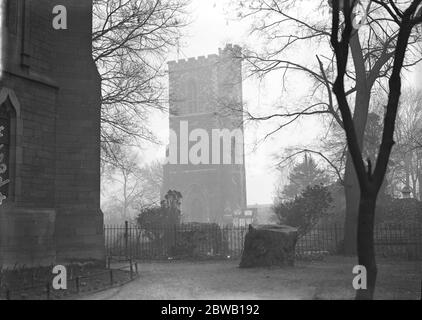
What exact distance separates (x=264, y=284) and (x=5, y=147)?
7.64 metres

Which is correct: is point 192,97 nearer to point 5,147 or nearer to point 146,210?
point 146,210

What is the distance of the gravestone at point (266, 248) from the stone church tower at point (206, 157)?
138 feet

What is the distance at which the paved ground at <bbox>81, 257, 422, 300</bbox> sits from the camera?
28.6 feet

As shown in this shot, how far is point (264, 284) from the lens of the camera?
1026cm

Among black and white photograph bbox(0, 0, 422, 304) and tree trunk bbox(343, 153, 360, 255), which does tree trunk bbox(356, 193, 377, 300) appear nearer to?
black and white photograph bbox(0, 0, 422, 304)

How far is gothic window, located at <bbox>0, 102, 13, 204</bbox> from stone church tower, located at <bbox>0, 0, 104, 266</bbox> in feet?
0.08

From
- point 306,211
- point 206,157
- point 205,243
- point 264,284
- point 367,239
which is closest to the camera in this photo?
point 367,239

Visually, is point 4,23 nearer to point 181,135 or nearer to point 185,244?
point 185,244

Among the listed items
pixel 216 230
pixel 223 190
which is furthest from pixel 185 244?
pixel 223 190

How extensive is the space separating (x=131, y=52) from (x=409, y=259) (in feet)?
46.5

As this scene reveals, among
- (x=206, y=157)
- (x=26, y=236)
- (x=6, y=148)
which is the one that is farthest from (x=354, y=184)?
(x=206, y=157)

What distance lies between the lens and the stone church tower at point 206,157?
59062 millimetres

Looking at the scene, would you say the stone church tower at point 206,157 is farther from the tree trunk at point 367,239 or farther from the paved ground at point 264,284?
the tree trunk at point 367,239

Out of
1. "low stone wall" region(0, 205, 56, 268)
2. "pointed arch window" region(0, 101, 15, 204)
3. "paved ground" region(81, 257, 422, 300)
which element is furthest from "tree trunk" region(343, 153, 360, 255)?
"pointed arch window" region(0, 101, 15, 204)
